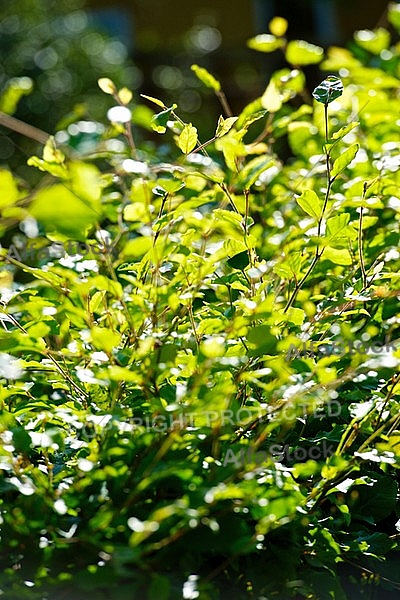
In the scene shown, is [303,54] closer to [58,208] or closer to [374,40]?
[374,40]

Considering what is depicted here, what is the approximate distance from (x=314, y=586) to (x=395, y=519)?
30 centimetres

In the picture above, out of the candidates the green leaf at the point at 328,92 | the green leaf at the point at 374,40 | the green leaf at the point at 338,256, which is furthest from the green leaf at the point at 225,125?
the green leaf at the point at 374,40

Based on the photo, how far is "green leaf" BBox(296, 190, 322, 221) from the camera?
4.16 ft

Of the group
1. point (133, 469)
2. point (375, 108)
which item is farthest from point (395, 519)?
point (375, 108)

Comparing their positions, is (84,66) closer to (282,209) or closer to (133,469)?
(282,209)

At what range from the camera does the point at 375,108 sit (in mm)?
2021

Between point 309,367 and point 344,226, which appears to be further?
point 344,226

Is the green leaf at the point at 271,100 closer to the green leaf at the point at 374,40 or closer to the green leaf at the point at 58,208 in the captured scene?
the green leaf at the point at 58,208

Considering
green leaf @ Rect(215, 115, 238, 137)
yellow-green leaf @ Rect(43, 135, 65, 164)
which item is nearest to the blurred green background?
green leaf @ Rect(215, 115, 238, 137)

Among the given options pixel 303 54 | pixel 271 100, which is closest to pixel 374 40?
pixel 303 54

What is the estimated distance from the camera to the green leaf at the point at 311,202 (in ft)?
4.16

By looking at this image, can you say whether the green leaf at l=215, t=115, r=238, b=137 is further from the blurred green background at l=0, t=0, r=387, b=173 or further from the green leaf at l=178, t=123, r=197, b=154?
the blurred green background at l=0, t=0, r=387, b=173

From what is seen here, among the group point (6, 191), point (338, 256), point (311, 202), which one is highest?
point (6, 191)

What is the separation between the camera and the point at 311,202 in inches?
50.5
